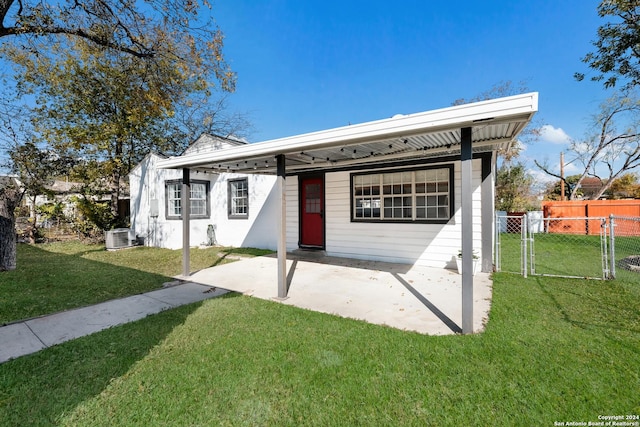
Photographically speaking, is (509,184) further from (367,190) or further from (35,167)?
(35,167)

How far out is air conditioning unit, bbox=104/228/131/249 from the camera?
9.73 metres

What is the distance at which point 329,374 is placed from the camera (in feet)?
7.96

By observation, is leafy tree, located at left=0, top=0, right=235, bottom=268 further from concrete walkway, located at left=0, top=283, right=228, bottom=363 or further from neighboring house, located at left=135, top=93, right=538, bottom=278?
concrete walkway, located at left=0, top=283, right=228, bottom=363

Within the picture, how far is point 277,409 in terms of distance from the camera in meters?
2.04

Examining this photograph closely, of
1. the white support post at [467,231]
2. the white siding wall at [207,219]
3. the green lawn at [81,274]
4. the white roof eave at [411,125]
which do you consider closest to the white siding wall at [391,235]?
the white siding wall at [207,219]

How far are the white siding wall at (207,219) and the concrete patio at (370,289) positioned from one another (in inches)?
87.0

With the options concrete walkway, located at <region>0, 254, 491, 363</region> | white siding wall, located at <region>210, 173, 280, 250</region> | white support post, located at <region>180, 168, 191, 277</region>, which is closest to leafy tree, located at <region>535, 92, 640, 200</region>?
concrete walkway, located at <region>0, 254, 491, 363</region>

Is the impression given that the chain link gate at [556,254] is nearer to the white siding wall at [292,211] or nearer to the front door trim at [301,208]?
the front door trim at [301,208]

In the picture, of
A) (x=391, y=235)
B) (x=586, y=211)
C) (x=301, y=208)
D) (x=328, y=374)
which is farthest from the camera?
(x=586, y=211)

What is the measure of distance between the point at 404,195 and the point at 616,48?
520 centimetres

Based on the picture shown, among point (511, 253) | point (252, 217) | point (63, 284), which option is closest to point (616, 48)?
point (511, 253)

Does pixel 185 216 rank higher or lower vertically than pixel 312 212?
lower

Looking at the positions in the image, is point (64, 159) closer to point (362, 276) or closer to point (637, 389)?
point (362, 276)

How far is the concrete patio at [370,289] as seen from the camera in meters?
3.65
